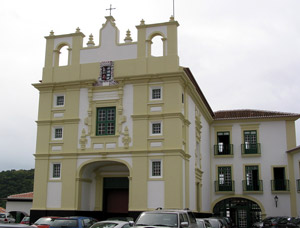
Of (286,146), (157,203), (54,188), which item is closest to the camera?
(157,203)

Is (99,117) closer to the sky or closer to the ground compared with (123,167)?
closer to the sky

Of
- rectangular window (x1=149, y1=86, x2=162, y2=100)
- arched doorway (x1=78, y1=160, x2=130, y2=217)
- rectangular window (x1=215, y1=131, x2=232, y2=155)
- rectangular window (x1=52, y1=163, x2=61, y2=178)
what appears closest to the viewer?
rectangular window (x1=149, y1=86, x2=162, y2=100)

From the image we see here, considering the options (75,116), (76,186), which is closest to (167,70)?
(75,116)

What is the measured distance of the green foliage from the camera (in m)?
58.2

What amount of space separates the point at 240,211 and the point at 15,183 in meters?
32.9

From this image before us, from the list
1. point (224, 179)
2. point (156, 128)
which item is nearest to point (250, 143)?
point (224, 179)

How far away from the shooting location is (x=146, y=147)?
27812 millimetres

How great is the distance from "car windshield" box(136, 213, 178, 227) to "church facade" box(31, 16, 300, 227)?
11.4 m

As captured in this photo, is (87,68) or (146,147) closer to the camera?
(146,147)

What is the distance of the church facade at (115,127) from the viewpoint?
27641mm

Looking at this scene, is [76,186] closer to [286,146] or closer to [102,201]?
[102,201]

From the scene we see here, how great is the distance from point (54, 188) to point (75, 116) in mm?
5108

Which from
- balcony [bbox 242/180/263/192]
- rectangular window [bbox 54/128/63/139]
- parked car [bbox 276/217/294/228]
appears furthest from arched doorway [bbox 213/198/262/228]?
rectangular window [bbox 54/128/63/139]

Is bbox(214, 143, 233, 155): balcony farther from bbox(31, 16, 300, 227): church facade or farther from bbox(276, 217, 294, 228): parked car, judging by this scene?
bbox(276, 217, 294, 228): parked car
